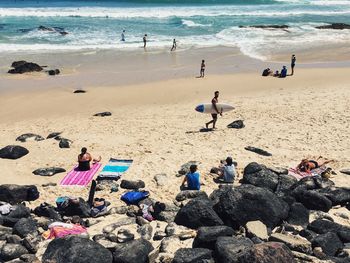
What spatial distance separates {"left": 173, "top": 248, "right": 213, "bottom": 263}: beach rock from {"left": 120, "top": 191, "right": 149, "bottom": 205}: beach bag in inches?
105

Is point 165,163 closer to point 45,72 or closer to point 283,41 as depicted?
point 45,72

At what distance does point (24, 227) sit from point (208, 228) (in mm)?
3618

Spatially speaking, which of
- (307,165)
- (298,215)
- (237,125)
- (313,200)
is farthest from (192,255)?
(237,125)

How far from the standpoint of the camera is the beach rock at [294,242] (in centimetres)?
853

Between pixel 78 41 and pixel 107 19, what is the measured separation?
16951 mm

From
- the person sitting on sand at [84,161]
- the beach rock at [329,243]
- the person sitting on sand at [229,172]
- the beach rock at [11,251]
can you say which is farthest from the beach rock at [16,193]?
the beach rock at [329,243]

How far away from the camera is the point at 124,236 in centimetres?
927

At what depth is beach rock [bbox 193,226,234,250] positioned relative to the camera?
28.8 feet

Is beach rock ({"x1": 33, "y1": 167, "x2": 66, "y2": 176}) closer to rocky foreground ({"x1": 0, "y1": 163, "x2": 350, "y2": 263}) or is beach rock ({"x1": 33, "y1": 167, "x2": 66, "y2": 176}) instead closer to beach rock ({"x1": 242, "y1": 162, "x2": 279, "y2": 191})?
rocky foreground ({"x1": 0, "y1": 163, "x2": 350, "y2": 263})

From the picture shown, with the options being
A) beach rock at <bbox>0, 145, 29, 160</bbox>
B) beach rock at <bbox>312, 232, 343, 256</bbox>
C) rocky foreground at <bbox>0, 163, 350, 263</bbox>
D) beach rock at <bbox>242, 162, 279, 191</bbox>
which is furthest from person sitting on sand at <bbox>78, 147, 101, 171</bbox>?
beach rock at <bbox>312, 232, 343, 256</bbox>

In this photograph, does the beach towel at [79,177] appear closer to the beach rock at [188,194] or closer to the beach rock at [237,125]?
the beach rock at [188,194]

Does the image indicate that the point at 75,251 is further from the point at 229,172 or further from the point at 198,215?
the point at 229,172

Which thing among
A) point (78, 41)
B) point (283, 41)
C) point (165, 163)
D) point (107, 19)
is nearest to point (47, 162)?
point (165, 163)

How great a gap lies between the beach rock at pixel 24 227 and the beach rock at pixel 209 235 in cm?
322
